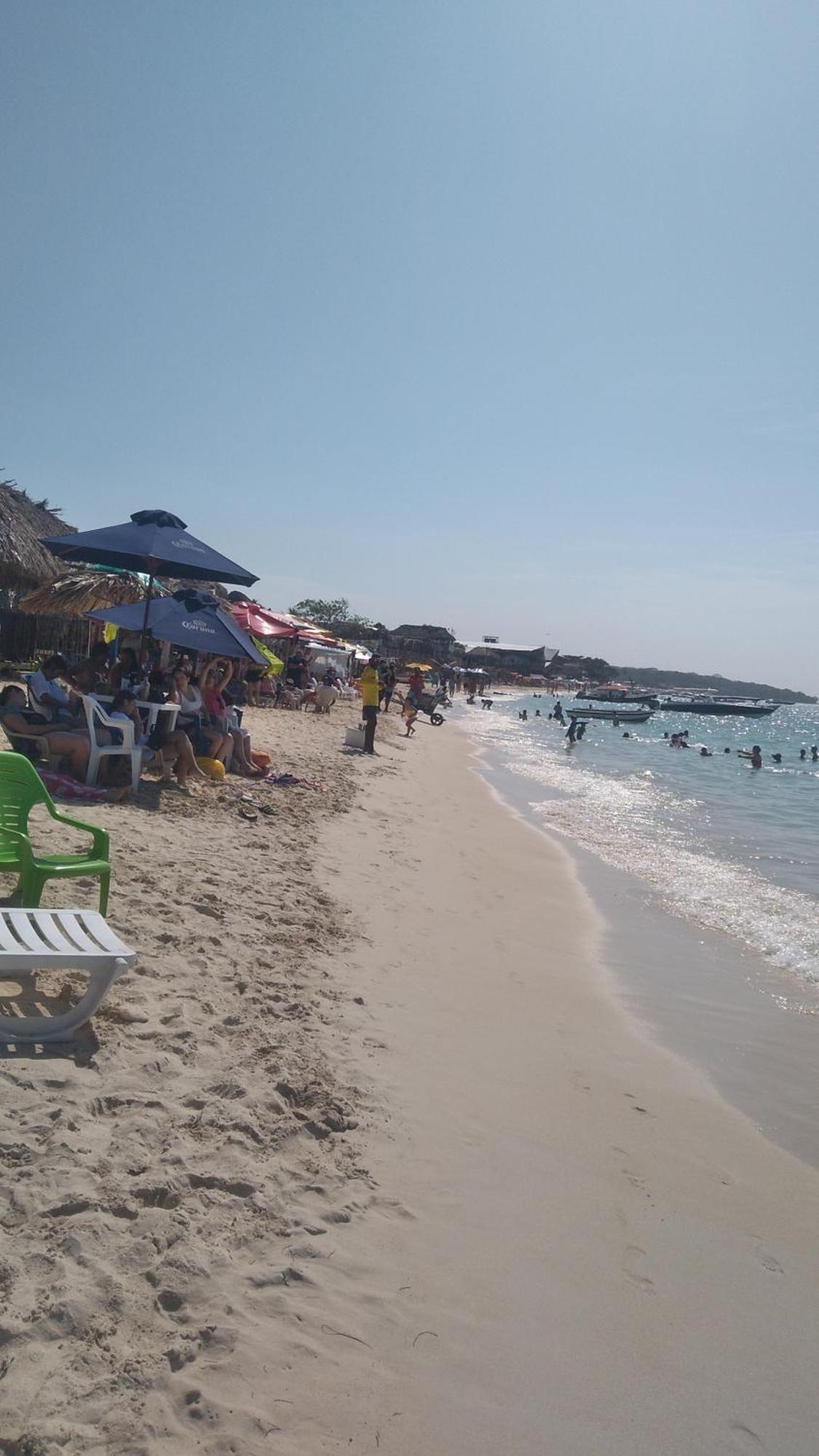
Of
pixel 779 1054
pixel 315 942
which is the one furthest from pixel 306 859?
pixel 779 1054

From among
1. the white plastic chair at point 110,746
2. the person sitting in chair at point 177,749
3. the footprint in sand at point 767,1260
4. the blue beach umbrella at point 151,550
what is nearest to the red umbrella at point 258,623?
the blue beach umbrella at point 151,550

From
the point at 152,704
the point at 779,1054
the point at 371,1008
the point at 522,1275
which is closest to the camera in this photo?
the point at 522,1275

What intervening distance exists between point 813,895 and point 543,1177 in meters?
7.64

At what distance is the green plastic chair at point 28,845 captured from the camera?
154 inches

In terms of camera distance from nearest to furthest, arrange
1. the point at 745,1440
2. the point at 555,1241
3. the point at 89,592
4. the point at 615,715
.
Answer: the point at 745,1440
the point at 555,1241
the point at 89,592
the point at 615,715

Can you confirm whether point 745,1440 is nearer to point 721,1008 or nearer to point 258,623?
point 721,1008

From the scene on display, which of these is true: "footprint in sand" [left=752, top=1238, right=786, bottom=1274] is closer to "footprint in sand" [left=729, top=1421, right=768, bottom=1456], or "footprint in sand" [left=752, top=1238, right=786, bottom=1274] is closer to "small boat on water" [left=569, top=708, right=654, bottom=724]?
"footprint in sand" [left=729, top=1421, right=768, bottom=1456]

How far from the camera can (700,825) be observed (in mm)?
14430

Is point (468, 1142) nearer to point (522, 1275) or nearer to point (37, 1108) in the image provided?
point (522, 1275)

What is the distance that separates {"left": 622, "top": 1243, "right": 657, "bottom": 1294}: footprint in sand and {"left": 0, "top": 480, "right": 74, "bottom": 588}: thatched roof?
15.8m

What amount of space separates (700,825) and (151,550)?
1040cm

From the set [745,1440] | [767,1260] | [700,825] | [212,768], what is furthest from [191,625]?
[700,825]

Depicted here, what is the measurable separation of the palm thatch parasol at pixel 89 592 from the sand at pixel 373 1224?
42.0 feet

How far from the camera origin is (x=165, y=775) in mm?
7863
